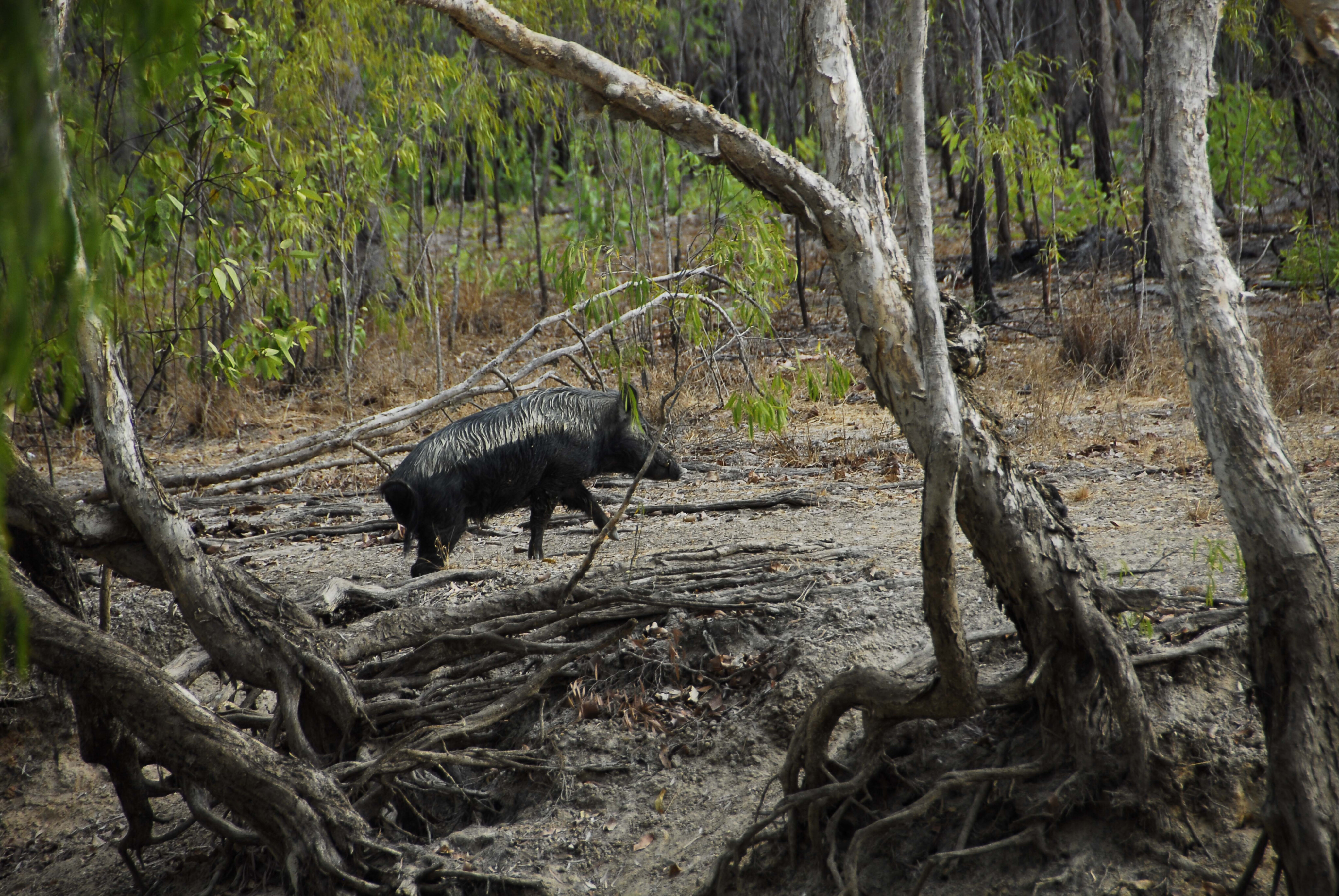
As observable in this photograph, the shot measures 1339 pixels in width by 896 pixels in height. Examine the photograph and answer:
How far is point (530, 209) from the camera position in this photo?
749 inches

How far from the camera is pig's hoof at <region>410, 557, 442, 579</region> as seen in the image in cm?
577

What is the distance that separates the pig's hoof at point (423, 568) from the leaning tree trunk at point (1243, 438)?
430 centimetres

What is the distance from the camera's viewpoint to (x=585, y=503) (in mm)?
6574

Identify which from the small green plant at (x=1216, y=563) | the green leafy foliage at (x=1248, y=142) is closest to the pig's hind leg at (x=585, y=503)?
the small green plant at (x=1216, y=563)

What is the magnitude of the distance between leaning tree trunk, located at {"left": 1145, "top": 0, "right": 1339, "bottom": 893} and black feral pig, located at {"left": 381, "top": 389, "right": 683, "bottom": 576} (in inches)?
126

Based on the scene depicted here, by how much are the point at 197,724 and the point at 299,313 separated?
9178 mm

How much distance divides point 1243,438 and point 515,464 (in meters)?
4.36

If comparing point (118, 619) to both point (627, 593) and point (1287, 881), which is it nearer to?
point (627, 593)

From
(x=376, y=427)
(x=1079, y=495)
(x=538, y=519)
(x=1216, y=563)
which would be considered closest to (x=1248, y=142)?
(x=1079, y=495)

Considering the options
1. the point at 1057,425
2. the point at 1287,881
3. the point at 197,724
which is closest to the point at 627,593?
the point at 197,724

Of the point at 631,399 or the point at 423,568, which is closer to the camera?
the point at 631,399

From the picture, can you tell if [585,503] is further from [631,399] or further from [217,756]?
[217,756]

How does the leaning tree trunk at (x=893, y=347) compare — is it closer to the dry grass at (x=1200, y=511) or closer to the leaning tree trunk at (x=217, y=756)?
the leaning tree trunk at (x=217, y=756)

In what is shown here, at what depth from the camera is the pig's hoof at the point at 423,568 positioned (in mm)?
5766
